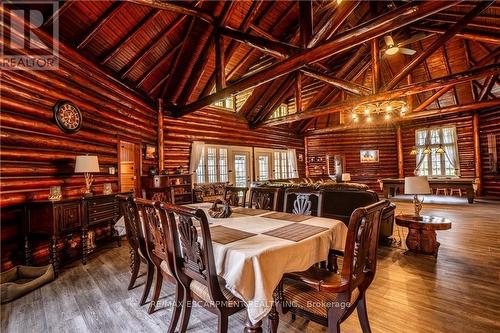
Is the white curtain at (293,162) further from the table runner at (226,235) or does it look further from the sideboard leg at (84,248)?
the table runner at (226,235)

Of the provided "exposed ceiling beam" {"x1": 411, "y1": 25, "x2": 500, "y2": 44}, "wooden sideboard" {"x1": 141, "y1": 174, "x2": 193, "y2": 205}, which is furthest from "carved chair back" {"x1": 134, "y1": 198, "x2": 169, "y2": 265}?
"exposed ceiling beam" {"x1": 411, "y1": 25, "x2": 500, "y2": 44}

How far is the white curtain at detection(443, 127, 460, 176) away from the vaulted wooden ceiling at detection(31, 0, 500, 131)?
5.08 ft

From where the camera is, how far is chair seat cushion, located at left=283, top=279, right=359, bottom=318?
58.1 inches

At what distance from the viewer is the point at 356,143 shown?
12.1m

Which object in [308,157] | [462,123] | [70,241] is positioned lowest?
[70,241]

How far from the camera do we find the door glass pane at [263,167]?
32.5 ft

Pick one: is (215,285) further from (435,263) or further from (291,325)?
(435,263)

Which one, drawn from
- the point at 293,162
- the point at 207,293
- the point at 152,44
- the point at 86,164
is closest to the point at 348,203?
the point at 207,293

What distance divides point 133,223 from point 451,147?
1338cm

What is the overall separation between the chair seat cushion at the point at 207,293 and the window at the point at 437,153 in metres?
11.7

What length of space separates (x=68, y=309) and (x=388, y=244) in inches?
192

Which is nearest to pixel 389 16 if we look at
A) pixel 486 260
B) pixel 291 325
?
pixel 486 260

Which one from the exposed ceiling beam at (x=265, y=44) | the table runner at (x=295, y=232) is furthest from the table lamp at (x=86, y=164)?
the exposed ceiling beam at (x=265, y=44)

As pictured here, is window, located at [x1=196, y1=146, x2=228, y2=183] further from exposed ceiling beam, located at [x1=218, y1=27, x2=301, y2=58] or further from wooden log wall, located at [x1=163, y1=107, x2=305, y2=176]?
exposed ceiling beam, located at [x1=218, y1=27, x2=301, y2=58]
